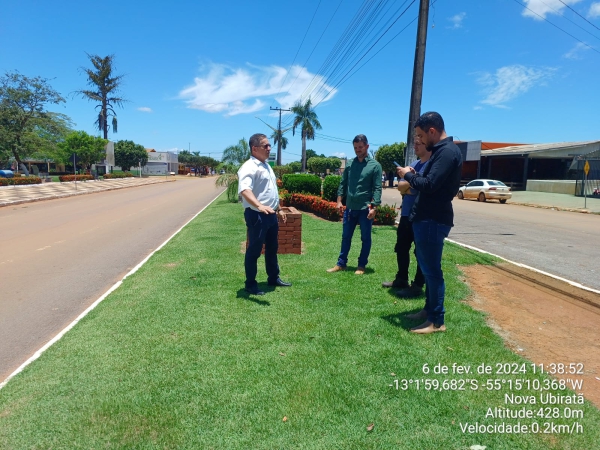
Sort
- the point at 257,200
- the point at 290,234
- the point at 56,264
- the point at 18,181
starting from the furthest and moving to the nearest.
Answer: the point at 18,181 < the point at 56,264 < the point at 290,234 < the point at 257,200

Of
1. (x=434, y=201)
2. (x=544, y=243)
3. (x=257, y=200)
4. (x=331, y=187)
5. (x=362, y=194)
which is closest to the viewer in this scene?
(x=434, y=201)

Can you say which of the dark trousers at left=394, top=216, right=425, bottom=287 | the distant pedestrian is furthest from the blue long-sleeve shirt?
the dark trousers at left=394, top=216, right=425, bottom=287

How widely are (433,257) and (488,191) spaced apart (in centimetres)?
2365

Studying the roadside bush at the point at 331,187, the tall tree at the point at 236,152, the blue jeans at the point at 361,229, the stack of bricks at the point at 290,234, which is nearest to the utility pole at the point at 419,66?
the roadside bush at the point at 331,187

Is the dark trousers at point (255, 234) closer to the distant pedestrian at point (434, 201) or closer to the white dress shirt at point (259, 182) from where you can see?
the white dress shirt at point (259, 182)

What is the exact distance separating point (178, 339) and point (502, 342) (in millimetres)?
2693

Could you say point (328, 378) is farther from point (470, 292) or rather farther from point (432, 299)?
point (470, 292)

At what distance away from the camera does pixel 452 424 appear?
2424mm

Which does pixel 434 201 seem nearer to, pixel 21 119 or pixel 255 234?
pixel 255 234

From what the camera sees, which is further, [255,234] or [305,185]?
[305,185]

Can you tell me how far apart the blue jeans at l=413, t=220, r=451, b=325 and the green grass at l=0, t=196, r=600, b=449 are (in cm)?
22

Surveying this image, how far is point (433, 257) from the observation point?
357cm

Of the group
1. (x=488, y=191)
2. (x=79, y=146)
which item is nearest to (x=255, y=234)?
(x=488, y=191)

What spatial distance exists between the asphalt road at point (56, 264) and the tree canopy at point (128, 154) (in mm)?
59840
